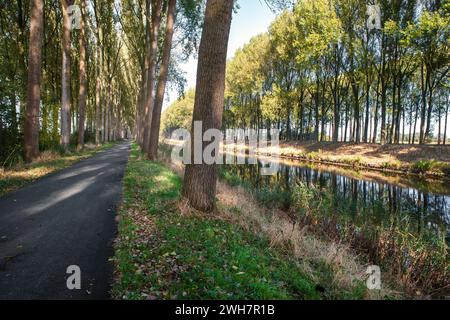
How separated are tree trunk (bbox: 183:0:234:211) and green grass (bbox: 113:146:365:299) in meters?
0.64

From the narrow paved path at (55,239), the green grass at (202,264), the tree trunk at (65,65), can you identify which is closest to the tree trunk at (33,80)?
the narrow paved path at (55,239)

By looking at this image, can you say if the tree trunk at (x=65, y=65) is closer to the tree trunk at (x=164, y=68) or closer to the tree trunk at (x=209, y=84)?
the tree trunk at (x=164, y=68)

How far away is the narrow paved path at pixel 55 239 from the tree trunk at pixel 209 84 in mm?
2082

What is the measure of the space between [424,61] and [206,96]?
27.6m

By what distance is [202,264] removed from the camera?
446 cm

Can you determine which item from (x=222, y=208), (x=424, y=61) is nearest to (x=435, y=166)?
(x=424, y=61)

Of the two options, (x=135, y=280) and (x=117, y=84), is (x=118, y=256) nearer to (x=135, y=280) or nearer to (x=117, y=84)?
(x=135, y=280)

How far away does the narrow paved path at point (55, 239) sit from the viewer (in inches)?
151

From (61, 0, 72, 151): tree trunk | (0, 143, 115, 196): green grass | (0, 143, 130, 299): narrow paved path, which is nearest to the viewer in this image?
(0, 143, 130, 299): narrow paved path

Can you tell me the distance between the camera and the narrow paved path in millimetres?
3840

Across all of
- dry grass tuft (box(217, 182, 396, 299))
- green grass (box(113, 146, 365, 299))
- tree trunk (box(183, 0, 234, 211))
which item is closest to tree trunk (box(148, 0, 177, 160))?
dry grass tuft (box(217, 182, 396, 299))

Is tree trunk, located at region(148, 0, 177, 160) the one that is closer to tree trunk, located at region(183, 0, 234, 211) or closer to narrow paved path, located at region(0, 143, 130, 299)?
narrow paved path, located at region(0, 143, 130, 299)

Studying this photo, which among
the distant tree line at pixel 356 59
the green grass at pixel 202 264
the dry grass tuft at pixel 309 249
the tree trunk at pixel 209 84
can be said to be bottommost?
the dry grass tuft at pixel 309 249

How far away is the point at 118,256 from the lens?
15.5ft
